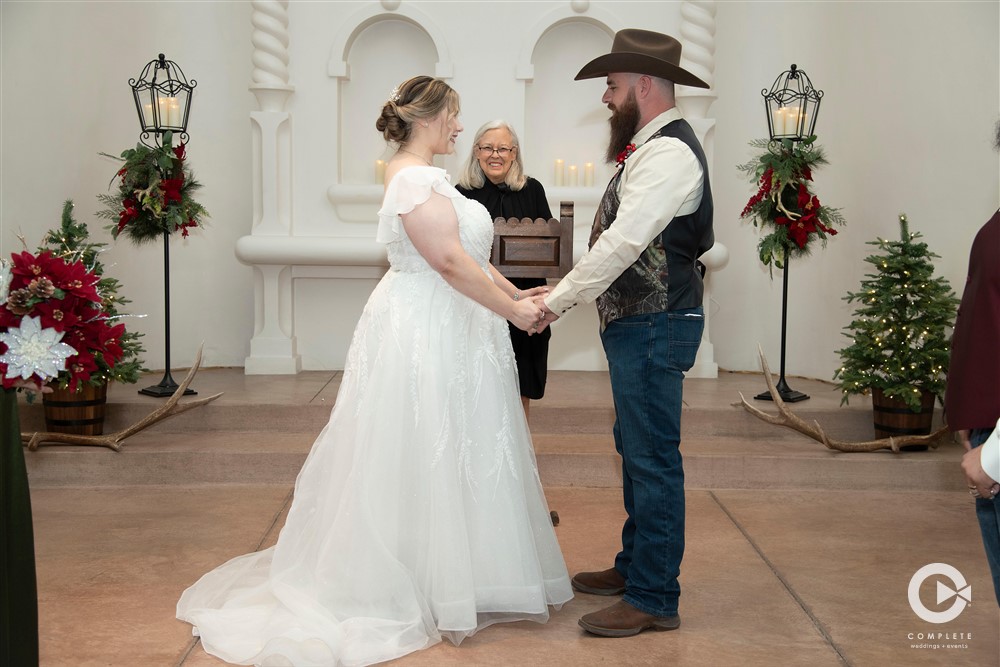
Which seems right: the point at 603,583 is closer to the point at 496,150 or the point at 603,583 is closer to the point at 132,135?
the point at 496,150

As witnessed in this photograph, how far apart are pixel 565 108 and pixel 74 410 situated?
4.22 meters

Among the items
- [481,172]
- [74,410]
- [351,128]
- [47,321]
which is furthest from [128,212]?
[47,321]

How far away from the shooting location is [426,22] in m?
7.31

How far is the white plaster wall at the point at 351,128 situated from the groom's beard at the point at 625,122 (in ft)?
12.4

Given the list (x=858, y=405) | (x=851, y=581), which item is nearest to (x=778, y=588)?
(x=851, y=581)

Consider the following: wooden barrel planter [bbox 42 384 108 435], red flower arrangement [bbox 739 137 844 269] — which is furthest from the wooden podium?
wooden barrel planter [bbox 42 384 108 435]

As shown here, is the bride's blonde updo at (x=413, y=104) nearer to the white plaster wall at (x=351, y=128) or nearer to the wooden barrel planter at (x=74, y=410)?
the wooden barrel planter at (x=74, y=410)

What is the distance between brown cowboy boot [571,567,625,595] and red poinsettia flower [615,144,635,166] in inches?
64.0

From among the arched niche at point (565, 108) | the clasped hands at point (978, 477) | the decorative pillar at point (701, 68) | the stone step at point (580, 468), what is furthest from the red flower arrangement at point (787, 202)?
the clasped hands at point (978, 477)

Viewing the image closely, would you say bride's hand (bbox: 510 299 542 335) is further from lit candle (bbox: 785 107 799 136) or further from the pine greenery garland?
lit candle (bbox: 785 107 799 136)

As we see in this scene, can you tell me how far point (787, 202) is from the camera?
21.1 feet

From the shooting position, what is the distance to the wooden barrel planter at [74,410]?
18.9 feet

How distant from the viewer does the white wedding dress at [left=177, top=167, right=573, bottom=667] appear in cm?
346

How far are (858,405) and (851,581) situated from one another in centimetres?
259
